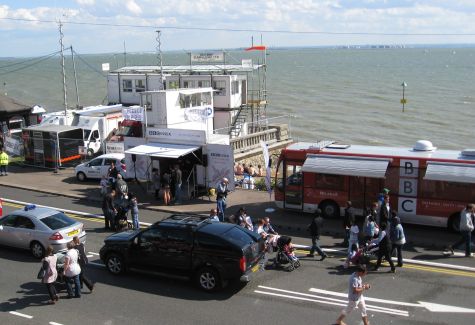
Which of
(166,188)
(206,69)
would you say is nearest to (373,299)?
(166,188)

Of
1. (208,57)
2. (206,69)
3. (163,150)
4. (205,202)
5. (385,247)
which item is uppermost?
(208,57)

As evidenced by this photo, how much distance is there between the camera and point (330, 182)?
20078mm

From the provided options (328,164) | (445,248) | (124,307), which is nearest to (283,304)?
(124,307)

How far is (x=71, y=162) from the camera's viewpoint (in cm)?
3153

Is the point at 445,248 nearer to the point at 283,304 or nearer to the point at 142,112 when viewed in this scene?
the point at 283,304

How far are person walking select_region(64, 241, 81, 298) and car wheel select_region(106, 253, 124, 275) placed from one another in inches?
57.3

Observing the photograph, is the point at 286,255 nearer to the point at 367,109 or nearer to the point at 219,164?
the point at 219,164

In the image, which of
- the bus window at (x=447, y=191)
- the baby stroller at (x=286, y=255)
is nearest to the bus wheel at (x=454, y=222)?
the bus window at (x=447, y=191)

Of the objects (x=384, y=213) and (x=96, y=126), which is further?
(x=96, y=126)

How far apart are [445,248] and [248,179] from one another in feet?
36.3

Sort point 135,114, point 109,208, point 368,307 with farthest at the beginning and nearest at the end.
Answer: point 135,114 < point 109,208 < point 368,307

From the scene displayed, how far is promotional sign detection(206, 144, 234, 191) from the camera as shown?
2325 centimetres

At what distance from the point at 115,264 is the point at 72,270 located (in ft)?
5.74

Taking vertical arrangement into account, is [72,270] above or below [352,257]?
above
